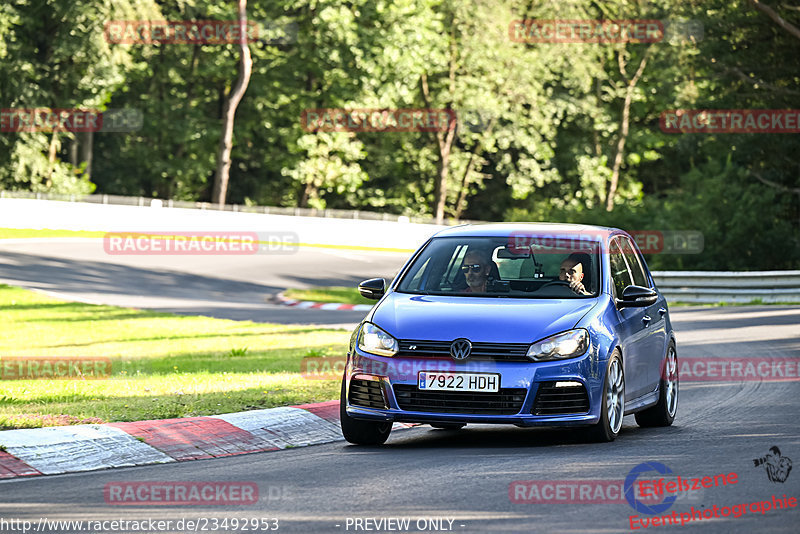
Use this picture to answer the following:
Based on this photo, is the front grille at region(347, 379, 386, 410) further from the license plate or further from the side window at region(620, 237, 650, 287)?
the side window at region(620, 237, 650, 287)

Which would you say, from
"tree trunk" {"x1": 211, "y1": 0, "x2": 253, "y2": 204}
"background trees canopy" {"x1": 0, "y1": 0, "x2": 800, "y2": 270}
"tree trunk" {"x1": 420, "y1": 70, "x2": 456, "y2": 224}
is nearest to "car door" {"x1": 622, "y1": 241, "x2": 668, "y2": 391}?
"background trees canopy" {"x1": 0, "y1": 0, "x2": 800, "y2": 270}

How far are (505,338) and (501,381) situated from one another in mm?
292

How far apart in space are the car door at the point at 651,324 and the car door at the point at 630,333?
81 millimetres

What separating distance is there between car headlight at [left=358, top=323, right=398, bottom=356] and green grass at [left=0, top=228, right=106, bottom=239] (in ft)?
105

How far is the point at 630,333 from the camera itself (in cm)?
977

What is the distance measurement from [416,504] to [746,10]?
3355cm

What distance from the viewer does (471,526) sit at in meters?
6.19

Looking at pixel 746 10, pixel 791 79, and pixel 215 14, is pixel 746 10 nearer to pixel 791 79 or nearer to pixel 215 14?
pixel 791 79

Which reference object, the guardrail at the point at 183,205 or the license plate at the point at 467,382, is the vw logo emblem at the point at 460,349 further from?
the guardrail at the point at 183,205

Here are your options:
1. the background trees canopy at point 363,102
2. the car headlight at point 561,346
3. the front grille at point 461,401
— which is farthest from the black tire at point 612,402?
the background trees canopy at point 363,102

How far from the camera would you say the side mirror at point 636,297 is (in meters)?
9.67

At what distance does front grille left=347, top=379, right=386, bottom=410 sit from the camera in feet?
29.0

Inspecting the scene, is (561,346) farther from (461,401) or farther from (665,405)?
(665,405)

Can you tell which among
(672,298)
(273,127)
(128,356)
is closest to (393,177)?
(273,127)
